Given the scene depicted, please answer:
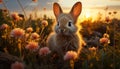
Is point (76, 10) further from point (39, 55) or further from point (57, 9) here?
point (39, 55)

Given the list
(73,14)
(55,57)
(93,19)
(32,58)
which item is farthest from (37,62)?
(93,19)

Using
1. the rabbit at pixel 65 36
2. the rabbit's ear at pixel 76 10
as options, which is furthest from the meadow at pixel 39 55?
the rabbit's ear at pixel 76 10

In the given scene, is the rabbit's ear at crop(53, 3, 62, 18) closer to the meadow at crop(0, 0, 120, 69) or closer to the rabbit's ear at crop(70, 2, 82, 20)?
the rabbit's ear at crop(70, 2, 82, 20)

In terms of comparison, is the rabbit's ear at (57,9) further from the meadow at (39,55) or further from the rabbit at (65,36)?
the meadow at (39,55)

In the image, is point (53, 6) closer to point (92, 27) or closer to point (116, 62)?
point (116, 62)

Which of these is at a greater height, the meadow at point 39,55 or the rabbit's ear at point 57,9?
the rabbit's ear at point 57,9

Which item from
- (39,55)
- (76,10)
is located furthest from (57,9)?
(39,55)

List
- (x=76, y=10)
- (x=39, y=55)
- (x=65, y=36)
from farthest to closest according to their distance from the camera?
(x=76, y=10) → (x=65, y=36) → (x=39, y=55)

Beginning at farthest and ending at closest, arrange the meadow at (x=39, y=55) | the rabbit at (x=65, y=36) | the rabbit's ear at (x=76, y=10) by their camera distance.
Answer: the rabbit's ear at (x=76, y=10), the rabbit at (x=65, y=36), the meadow at (x=39, y=55)

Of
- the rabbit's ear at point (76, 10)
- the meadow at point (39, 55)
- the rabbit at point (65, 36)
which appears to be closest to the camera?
the meadow at point (39, 55)
